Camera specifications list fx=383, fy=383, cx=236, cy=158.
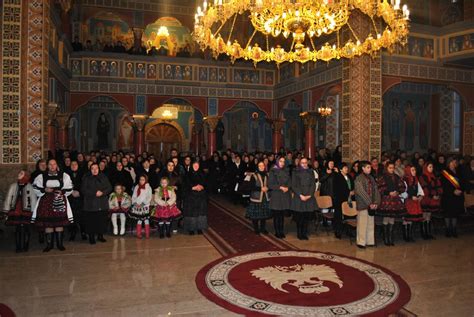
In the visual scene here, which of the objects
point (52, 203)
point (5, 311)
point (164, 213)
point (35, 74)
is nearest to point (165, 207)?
point (164, 213)

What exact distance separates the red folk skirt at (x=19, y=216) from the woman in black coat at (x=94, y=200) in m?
0.98

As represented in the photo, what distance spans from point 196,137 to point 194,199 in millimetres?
16353

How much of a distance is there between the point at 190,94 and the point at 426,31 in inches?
401

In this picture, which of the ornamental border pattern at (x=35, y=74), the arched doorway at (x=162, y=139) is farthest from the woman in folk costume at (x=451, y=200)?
→ the arched doorway at (x=162, y=139)

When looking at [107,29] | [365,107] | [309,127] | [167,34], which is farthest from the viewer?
[167,34]

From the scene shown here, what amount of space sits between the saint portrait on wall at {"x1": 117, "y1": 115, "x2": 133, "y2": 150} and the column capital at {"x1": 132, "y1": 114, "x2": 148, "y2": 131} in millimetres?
5355

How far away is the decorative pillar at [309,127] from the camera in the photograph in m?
15.5

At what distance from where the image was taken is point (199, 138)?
24125mm

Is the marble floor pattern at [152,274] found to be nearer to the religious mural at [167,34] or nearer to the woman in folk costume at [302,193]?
the woman in folk costume at [302,193]

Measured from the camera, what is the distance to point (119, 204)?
796 centimetres

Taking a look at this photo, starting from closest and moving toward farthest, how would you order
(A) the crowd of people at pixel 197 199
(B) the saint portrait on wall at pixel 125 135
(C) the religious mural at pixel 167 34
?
(A) the crowd of people at pixel 197 199 < (C) the religious mural at pixel 167 34 < (B) the saint portrait on wall at pixel 125 135

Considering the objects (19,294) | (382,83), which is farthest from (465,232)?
(19,294)

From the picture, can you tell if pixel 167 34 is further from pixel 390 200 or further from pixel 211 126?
pixel 390 200

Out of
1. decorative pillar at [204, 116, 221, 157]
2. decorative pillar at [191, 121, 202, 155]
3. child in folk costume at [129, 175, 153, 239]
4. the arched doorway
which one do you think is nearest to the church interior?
child in folk costume at [129, 175, 153, 239]
